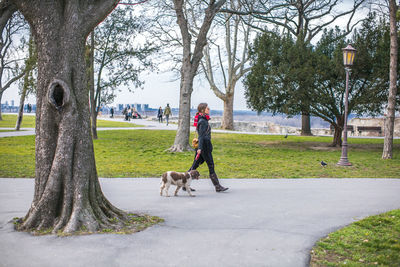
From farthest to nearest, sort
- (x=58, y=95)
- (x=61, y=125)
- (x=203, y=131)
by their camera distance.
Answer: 1. (x=203, y=131)
2. (x=58, y=95)
3. (x=61, y=125)

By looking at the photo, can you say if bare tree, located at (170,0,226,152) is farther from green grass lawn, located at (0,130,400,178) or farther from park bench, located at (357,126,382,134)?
park bench, located at (357,126,382,134)

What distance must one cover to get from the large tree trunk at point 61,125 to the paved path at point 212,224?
54 centimetres

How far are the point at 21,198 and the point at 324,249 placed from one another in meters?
5.77

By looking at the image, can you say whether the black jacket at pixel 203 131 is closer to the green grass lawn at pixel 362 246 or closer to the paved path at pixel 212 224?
the paved path at pixel 212 224

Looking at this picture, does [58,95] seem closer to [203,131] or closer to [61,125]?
[61,125]

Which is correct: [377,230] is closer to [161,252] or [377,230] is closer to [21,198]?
[161,252]

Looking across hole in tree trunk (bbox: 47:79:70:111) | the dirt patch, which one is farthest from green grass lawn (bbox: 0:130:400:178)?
hole in tree trunk (bbox: 47:79:70:111)

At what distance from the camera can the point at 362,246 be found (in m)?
5.86

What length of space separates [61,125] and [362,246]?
4555 millimetres

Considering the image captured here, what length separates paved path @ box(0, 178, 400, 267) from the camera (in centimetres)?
507

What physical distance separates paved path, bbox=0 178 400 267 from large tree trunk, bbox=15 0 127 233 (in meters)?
0.54

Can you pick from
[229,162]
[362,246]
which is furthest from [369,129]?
[362,246]

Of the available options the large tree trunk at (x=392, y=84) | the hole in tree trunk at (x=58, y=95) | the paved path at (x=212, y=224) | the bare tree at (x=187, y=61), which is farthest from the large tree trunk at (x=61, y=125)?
the large tree trunk at (x=392, y=84)

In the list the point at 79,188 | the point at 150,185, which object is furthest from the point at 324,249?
the point at 150,185
